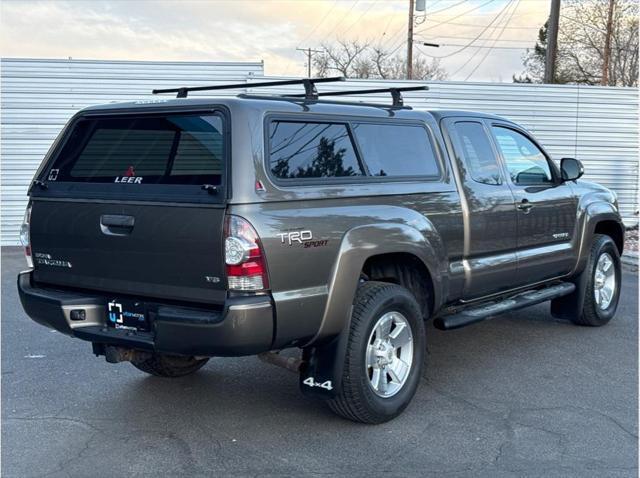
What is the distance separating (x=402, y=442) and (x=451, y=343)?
2327mm

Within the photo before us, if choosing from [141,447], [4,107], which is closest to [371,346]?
[141,447]

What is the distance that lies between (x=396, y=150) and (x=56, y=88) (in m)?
10.1

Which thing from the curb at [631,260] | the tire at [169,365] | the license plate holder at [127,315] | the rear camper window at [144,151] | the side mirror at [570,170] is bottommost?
the curb at [631,260]

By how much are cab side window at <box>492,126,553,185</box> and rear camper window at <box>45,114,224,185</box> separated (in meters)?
2.89

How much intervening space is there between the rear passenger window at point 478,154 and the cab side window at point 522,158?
0.66 feet

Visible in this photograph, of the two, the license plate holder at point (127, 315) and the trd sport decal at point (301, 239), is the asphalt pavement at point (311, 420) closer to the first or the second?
the license plate holder at point (127, 315)

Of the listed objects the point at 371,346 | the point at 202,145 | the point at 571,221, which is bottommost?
the point at 371,346

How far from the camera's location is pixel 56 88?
525 inches

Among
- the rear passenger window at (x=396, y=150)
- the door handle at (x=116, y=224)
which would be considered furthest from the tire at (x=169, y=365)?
the rear passenger window at (x=396, y=150)

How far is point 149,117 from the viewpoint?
4453 millimetres

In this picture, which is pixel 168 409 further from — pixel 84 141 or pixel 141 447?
pixel 84 141

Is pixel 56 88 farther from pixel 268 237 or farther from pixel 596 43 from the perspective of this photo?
pixel 596 43

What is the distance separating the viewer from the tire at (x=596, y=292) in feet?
22.8

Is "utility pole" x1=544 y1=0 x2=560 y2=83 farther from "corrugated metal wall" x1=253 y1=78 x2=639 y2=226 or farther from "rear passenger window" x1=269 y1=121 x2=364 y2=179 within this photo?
"rear passenger window" x1=269 y1=121 x2=364 y2=179
